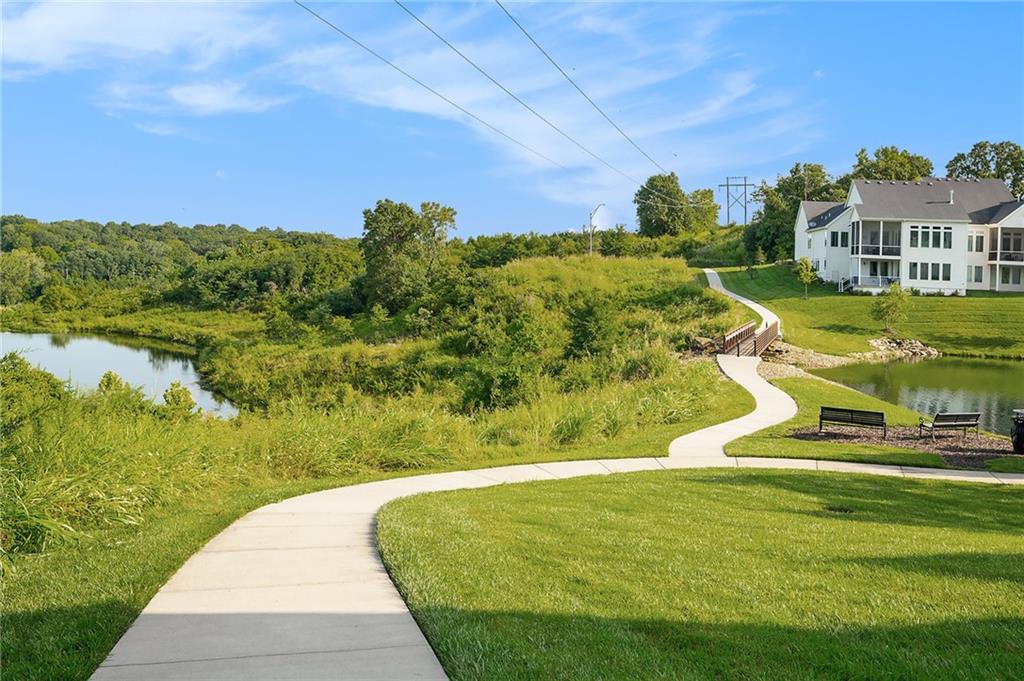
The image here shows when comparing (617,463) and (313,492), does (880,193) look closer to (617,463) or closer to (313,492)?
(617,463)

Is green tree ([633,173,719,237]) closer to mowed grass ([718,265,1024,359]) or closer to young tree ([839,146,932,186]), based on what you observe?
young tree ([839,146,932,186])

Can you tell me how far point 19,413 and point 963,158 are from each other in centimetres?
8849

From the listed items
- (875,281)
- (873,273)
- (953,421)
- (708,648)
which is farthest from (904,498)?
(873,273)

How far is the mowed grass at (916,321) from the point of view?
1622 inches

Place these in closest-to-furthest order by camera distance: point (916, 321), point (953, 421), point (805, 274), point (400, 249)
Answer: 1. point (953, 421)
2. point (916, 321)
3. point (805, 274)
4. point (400, 249)

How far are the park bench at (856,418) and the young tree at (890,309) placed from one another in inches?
1206

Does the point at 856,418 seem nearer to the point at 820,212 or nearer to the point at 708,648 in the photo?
the point at 708,648

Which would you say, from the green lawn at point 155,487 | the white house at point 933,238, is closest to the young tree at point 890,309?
the white house at point 933,238

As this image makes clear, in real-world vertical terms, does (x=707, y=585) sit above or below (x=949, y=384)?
above

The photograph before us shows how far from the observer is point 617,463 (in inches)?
528

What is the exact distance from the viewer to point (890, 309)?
4388 centimetres

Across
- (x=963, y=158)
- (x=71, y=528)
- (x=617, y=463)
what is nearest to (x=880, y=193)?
(x=963, y=158)

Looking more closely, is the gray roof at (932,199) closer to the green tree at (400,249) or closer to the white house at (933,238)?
the white house at (933,238)

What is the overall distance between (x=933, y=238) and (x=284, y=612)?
189 ft
